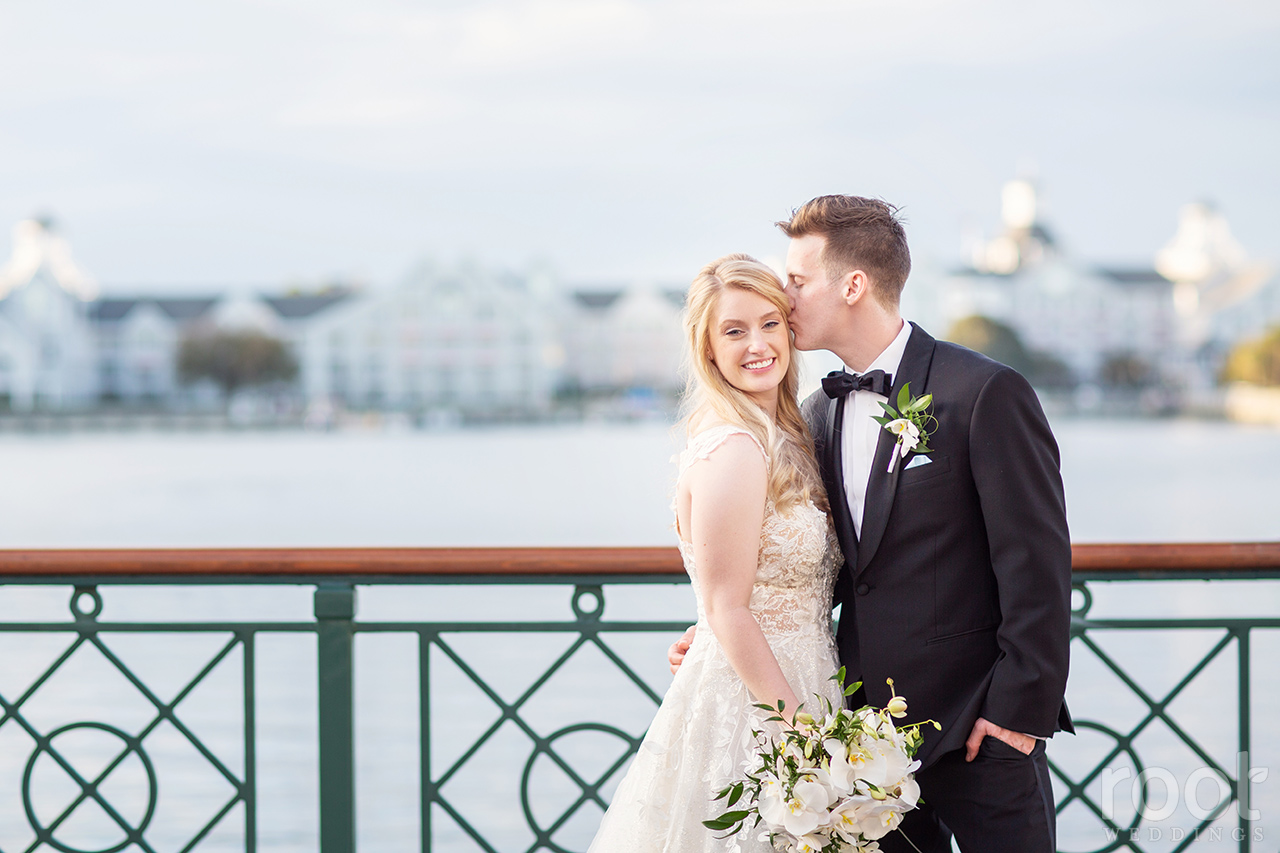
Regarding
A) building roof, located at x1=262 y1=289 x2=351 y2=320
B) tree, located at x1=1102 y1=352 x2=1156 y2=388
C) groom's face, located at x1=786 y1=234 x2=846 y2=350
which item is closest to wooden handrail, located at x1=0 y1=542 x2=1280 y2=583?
groom's face, located at x1=786 y1=234 x2=846 y2=350

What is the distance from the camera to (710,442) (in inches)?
73.5

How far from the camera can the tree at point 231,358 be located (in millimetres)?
71938

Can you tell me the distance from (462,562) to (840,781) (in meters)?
0.97

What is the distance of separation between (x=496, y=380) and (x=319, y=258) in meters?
22.9

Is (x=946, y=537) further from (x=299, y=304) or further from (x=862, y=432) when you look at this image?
(x=299, y=304)

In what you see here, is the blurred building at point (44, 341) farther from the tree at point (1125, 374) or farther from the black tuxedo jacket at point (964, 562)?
the black tuxedo jacket at point (964, 562)

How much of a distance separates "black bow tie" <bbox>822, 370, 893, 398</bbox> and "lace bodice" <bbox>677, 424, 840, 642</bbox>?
17cm

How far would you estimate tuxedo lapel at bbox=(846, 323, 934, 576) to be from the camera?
1853mm

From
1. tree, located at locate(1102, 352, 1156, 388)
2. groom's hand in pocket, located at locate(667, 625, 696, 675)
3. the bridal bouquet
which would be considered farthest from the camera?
tree, located at locate(1102, 352, 1156, 388)

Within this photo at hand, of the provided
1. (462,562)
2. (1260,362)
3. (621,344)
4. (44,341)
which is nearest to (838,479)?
(462,562)

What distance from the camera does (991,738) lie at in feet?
5.96

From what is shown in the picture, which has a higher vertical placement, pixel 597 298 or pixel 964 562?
pixel 964 562

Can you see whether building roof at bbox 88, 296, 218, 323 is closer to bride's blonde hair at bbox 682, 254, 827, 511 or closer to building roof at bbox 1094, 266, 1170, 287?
building roof at bbox 1094, 266, 1170, 287

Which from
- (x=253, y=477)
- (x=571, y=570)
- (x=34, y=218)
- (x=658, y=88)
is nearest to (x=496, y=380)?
(x=658, y=88)
